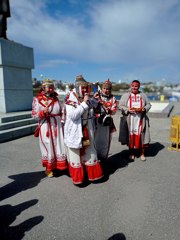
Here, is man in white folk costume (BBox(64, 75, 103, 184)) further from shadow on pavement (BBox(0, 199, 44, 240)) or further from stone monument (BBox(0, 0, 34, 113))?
stone monument (BBox(0, 0, 34, 113))

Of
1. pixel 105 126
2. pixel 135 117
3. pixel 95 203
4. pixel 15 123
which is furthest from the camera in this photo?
pixel 15 123

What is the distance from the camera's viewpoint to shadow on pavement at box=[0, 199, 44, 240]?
7.27 ft

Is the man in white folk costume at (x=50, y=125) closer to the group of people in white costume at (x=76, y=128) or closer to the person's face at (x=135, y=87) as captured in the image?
the group of people in white costume at (x=76, y=128)

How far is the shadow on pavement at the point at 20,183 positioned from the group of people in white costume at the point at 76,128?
253 mm

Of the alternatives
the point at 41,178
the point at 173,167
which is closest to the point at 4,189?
the point at 41,178

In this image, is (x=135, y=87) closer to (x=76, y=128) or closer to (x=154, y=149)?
(x=76, y=128)

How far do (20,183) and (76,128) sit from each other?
4.64 feet

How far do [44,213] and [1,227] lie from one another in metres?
0.51

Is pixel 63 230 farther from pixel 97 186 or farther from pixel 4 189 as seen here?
pixel 4 189

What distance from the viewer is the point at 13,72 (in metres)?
7.76

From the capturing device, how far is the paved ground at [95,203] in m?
2.25

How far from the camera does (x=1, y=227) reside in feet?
7.66

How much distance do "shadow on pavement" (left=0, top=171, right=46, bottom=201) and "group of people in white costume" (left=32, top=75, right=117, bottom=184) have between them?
0.25m

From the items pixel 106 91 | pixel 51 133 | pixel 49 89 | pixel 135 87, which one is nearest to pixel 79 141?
pixel 51 133
